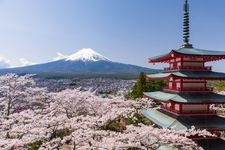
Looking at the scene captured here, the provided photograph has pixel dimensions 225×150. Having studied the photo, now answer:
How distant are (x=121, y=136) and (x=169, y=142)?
2.49m

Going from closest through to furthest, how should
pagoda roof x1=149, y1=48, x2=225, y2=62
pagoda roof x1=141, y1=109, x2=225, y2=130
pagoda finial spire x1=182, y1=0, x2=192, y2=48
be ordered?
pagoda roof x1=141, y1=109, x2=225, y2=130, pagoda roof x1=149, y1=48, x2=225, y2=62, pagoda finial spire x1=182, y1=0, x2=192, y2=48

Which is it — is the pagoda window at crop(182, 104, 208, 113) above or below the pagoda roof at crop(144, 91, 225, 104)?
below

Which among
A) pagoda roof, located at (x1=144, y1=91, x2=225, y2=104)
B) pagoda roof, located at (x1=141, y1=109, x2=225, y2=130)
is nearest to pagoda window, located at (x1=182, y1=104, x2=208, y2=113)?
pagoda roof, located at (x1=141, y1=109, x2=225, y2=130)

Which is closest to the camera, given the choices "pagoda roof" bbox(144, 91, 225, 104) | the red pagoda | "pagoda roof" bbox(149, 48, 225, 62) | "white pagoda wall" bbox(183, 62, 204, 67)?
the red pagoda

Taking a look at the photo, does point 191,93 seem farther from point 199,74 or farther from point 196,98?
point 199,74

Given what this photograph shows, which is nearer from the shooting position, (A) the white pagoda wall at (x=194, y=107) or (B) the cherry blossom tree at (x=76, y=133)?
(B) the cherry blossom tree at (x=76, y=133)

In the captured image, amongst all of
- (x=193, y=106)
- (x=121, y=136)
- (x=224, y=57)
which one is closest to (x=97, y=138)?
(x=121, y=136)

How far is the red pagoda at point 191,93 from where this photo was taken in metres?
20.2

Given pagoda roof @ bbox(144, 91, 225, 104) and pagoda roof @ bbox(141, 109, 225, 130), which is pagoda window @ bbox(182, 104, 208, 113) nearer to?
pagoda roof @ bbox(141, 109, 225, 130)

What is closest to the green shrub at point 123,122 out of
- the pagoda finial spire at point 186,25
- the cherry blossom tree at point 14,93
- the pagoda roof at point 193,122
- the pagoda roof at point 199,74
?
the cherry blossom tree at point 14,93

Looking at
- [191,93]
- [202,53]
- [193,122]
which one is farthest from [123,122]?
[202,53]

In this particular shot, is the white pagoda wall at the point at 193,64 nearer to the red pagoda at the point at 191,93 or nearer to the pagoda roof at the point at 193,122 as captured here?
the red pagoda at the point at 191,93

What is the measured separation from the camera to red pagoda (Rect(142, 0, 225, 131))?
20156 millimetres

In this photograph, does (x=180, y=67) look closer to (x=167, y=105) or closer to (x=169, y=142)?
(x=167, y=105)
